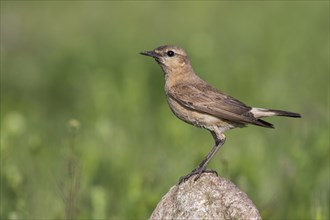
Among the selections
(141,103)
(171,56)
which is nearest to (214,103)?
(171,56)

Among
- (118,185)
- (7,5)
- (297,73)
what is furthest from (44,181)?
(7,5)

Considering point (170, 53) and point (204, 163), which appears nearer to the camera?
point (204, 163)

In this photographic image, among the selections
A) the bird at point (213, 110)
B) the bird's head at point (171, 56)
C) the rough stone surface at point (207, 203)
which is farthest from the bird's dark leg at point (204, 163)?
the bird's head at point (171, 56)

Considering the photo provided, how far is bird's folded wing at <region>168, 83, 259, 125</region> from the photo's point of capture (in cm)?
886

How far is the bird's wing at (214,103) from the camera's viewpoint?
8859 millimetres

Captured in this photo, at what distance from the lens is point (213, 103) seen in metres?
9.09

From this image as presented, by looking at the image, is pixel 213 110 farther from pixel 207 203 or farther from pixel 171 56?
pixel 207 203

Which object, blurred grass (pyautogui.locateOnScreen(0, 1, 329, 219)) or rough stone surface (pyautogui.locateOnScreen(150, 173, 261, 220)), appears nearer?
rough stone surface (pyautogui.locateOnScreen(150, 173, 261, 220))

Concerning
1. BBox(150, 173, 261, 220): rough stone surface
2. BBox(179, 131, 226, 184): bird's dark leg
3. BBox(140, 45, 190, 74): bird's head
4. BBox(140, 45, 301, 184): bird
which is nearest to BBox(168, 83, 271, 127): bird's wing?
BBox(140, 45, 301, 184): bird

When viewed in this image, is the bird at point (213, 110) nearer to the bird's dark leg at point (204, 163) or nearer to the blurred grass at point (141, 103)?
the bird's dark leg at point (204, 163)

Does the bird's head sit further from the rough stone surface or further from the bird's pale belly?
the rough stone surface

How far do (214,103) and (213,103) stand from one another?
0.01 m

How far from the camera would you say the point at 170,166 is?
12117 millimetres

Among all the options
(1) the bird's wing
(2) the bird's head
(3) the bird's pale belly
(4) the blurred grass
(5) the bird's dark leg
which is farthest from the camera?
(4) the blurred grass
